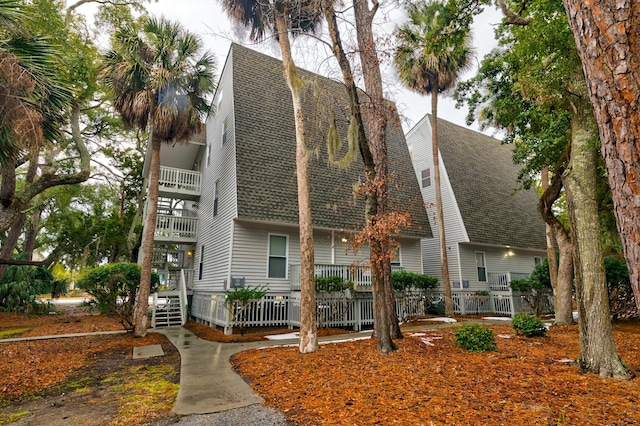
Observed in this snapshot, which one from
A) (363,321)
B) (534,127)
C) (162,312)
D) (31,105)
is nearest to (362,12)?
(534,127)

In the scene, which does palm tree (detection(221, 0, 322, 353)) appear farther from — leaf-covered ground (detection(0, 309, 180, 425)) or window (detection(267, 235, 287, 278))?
window (detection(267, 235, 287, 278))

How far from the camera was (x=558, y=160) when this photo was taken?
9086mm

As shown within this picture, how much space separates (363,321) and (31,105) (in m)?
10.6

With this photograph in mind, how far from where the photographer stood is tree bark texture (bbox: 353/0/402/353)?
625 cm

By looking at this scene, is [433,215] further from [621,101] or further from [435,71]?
[621,101]

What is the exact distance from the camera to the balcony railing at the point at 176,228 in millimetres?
14059

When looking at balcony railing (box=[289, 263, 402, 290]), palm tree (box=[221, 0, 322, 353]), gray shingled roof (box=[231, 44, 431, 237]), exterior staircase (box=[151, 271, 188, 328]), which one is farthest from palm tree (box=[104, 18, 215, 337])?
balcony railing (box=[289, 263, 402, 290])

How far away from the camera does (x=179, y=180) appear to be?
15383 mm

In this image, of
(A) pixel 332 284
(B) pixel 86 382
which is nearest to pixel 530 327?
(A) pixel 332 284

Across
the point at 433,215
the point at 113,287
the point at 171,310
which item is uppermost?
the point at 433,215

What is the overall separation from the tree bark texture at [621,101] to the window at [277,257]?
36.1 ft

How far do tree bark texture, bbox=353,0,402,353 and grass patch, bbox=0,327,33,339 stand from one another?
11.7m

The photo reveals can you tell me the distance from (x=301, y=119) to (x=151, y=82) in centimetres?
607

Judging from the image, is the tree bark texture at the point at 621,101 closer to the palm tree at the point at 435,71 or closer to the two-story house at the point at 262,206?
the two-story house at the point at 262,206
